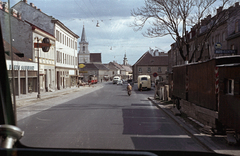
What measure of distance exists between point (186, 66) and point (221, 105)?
17.6 feet

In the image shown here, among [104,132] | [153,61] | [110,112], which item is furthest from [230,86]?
[153,61]

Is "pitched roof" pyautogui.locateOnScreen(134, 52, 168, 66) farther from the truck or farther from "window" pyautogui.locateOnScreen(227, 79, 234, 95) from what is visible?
"window" pyautogui.locateOnScreen(227, 79, 234, 95)

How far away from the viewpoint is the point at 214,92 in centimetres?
815

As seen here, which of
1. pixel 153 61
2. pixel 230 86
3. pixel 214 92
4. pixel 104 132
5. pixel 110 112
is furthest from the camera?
pixel 153 61

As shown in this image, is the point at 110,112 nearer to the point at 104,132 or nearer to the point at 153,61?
the point at 104,132

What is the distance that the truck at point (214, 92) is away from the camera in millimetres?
6193

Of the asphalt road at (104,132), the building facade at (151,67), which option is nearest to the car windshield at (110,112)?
the asphalt road at (104,132)

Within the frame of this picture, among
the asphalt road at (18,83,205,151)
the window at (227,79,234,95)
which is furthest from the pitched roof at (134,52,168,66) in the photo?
the window at (227,79,234,95)

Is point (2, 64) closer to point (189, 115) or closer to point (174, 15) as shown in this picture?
point (189, 115)

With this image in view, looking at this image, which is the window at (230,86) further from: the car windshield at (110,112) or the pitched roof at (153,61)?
the pitched roof at (153,61)

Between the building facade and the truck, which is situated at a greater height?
the building facade

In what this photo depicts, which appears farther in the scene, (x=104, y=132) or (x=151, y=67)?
(x=151, y=67)

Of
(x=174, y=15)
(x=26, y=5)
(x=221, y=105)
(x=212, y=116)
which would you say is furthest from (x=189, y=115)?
(x=26, y=5)

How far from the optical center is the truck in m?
6.19
